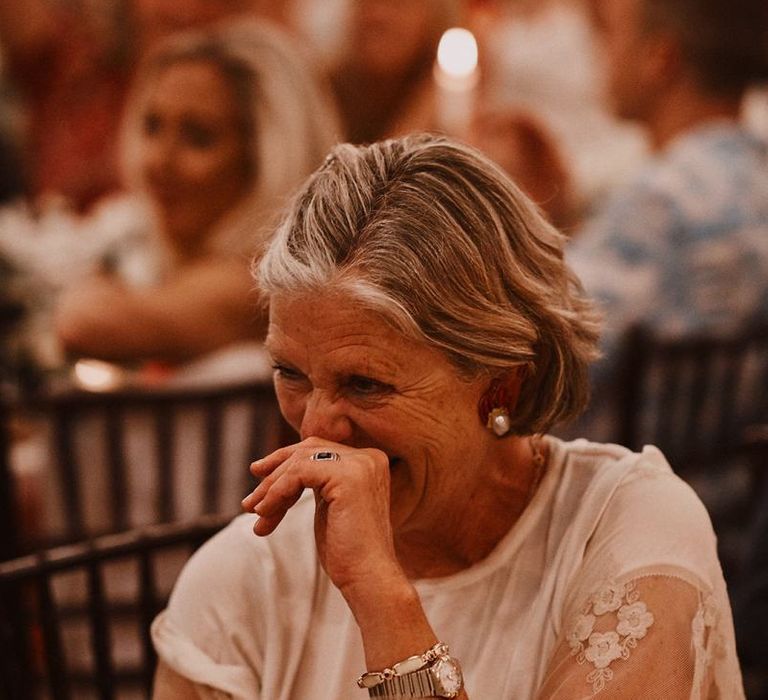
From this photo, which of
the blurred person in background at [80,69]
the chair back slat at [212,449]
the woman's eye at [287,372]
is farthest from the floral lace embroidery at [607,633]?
the blurred person in background at [80,69]

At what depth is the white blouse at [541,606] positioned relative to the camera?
4.02 ft

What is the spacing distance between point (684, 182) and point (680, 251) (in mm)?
260

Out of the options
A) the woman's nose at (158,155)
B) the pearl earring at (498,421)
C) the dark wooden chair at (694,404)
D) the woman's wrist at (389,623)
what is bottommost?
the dark wooden chair at (694,404)

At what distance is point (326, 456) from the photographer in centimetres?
123

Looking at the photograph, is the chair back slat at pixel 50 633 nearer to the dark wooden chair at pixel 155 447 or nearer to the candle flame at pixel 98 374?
the dark wooden chair at pixel 155 447

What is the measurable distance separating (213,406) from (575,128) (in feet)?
6.28

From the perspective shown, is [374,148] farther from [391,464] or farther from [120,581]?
[120,581]

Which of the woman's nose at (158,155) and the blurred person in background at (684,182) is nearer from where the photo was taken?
the woman's nose at (158,155)

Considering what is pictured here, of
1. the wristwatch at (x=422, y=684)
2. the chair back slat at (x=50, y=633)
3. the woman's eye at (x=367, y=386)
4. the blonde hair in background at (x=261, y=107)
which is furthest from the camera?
the blonde hair in background at (x=261, y=107)

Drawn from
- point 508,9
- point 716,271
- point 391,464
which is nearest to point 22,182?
point 508,9

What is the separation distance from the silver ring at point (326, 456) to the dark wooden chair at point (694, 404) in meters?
1.84

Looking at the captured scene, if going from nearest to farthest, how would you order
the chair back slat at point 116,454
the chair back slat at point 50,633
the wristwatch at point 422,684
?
the wristwatch at point 422,684, the chair back slat at point 50,633, the chair back slat at point 116,454

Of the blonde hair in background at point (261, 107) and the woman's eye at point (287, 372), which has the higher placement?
the blonde hair in background at point (261, 107)

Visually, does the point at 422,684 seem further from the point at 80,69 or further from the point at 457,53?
the point at 80,69
